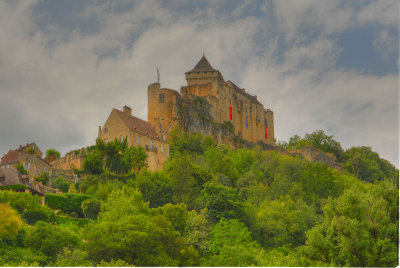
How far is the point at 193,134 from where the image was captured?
73125 millimetres

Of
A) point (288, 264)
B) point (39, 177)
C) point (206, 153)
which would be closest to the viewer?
point (288, 264)

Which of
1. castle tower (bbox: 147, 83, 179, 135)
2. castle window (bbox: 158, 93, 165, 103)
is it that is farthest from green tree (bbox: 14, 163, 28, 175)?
castle window (bbox: 158, 93, 165, 103)

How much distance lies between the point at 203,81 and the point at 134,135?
83.0 ft

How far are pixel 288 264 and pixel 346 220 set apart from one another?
6598mm

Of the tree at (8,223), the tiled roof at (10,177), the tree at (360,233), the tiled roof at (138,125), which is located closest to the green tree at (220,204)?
the tree at (360,233)

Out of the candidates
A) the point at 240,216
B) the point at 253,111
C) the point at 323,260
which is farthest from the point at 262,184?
the point at 253,111

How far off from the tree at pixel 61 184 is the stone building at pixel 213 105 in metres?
15.7

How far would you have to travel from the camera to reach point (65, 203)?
1881 inches

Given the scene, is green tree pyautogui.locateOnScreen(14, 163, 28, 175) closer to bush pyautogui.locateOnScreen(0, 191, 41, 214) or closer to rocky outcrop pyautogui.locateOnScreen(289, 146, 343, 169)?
bush pyautogui.locateOnScreen(0, 191, 41, 214)

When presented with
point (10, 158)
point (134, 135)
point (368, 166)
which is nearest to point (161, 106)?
point (134, 135)

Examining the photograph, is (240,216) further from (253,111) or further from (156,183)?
(253,111)

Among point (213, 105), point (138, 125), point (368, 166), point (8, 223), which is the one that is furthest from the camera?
point (368, 166)

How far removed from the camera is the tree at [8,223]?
35844 millimetres

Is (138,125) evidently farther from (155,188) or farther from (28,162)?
(155,188)
